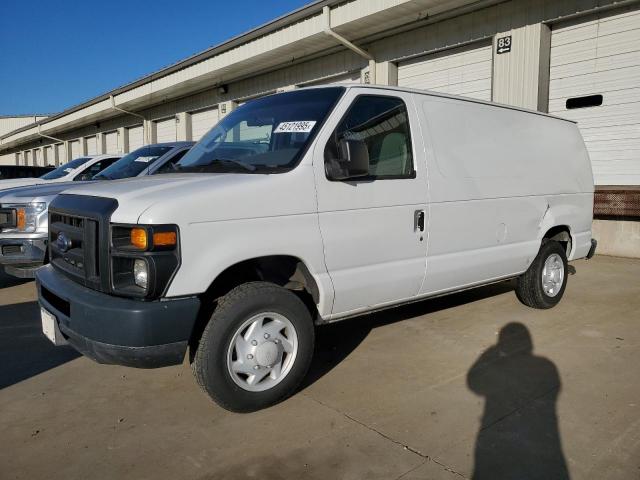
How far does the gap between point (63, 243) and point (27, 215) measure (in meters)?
3.31

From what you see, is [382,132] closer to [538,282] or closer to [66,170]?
[538,282]

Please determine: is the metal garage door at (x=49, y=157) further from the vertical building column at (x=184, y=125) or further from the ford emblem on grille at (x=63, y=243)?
the ford emblem on grille at (x=63, y=243)

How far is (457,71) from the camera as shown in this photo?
10898 mm

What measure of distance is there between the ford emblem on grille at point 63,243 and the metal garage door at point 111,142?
81.6 ft

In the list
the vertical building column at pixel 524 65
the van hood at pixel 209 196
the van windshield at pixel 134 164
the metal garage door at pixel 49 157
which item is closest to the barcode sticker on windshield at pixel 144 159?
the van windshield at pixel 134 164

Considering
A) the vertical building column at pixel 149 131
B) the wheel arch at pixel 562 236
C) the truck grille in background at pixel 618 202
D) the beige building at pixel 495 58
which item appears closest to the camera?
the wheel arch at pixel 562 236

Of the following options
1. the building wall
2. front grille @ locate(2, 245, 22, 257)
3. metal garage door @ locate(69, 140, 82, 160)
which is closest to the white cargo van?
front grille @ locate(2, 245, 22, 257)

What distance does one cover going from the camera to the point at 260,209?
320cm

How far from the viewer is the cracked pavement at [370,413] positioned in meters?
2.78

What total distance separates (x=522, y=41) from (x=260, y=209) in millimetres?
8280

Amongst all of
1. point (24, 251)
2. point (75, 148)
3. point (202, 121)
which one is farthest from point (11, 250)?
point (75, 148)

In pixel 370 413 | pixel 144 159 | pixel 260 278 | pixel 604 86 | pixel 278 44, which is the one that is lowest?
pixel 370 413

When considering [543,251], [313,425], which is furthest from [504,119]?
[313,425]

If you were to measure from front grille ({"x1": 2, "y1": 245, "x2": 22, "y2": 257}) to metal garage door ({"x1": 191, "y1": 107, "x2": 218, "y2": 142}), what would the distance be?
497 inches
